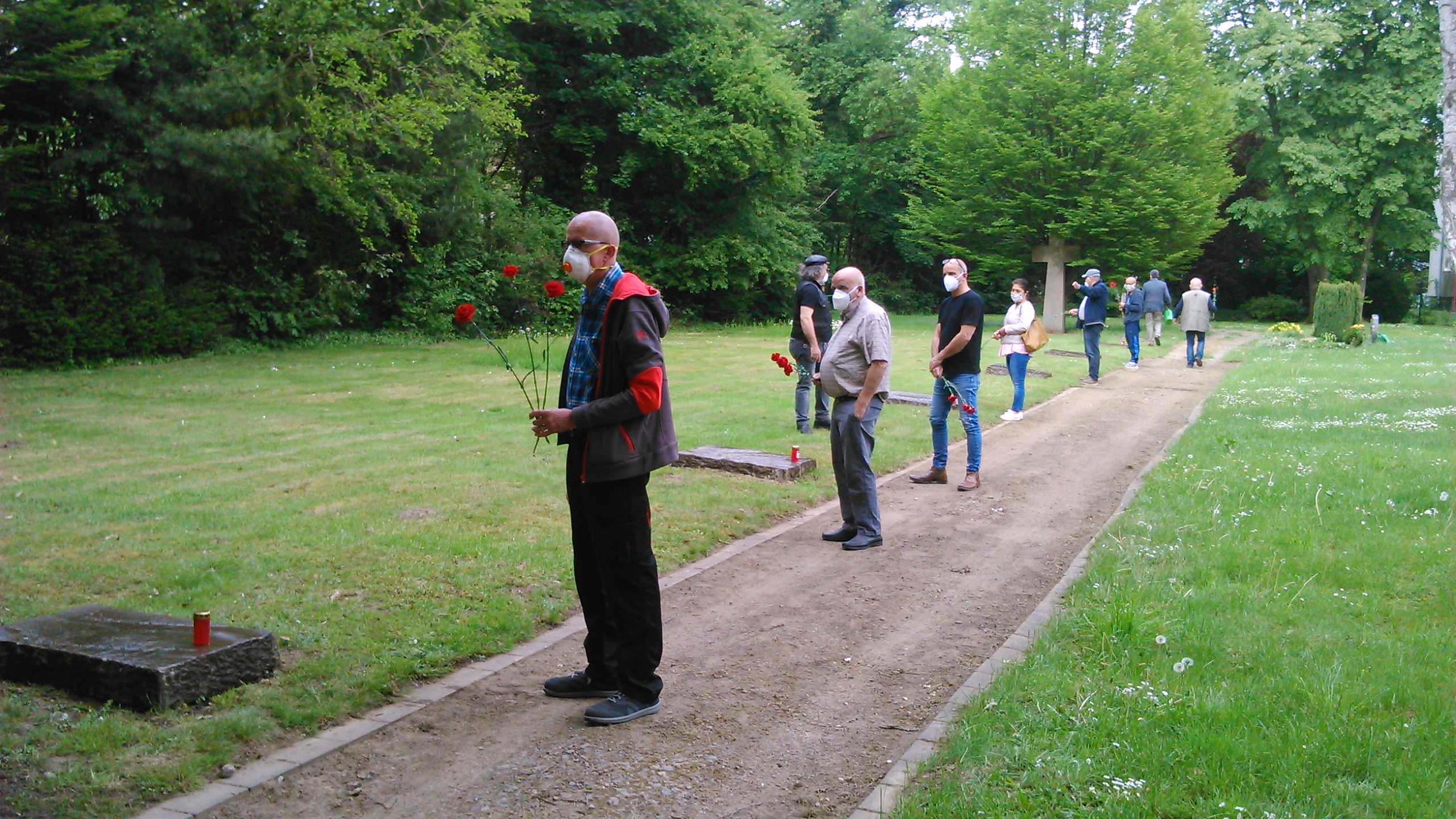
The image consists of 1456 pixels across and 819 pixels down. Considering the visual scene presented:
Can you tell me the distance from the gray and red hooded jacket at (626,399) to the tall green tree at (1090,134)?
30.9 meters

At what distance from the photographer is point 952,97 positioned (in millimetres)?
37031

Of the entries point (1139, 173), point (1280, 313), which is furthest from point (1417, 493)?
point (1280, 313)

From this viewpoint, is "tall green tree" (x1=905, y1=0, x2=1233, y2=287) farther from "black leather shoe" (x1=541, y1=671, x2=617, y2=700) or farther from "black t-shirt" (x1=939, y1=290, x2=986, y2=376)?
"black leather shoe" (x1=541, y1=671, x2=617, y2=700)

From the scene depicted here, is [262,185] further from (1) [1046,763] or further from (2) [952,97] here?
(2) [952,97]

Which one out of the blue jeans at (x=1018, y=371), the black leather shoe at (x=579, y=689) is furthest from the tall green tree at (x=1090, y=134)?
the black leather shoe at (x=579, y=689)

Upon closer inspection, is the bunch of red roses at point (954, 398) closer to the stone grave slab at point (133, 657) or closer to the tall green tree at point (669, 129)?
the stone grave slab at point (133, 657)

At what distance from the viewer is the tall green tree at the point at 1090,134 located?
3309 centimetres

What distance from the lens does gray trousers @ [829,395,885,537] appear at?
7887 millimetres

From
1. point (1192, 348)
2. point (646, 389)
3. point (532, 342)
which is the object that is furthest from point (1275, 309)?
point (646, 389)

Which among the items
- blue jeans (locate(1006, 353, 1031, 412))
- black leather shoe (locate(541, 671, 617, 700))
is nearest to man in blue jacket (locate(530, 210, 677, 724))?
black leather shoe (locate(541, 671, 617, 700))

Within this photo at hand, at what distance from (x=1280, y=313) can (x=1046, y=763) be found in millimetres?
46627

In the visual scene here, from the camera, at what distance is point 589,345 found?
4824 mm

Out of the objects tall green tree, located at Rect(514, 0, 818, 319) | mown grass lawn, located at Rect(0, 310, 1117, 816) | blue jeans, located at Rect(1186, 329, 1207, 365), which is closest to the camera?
mown grass lawn, located at Rect(0, 310, 1117, 816)

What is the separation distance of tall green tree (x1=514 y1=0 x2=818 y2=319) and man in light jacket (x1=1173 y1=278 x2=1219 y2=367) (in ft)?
43.4
